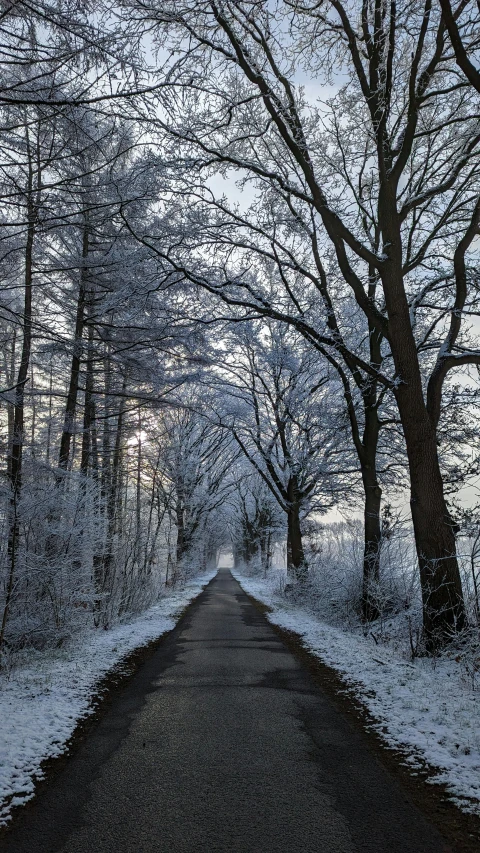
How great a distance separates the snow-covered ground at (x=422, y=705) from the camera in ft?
12.5

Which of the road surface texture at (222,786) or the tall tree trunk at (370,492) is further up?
the tall tree trunk at (370,492)

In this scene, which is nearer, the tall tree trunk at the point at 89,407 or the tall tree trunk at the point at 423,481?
the tall tree trunk at the point at 423,481

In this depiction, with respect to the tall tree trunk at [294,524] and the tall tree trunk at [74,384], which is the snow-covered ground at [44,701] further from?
the tall tree trunk at [294,524]

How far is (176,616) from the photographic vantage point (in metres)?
13.4

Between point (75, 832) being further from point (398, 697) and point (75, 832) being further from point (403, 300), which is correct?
point (403, 300)

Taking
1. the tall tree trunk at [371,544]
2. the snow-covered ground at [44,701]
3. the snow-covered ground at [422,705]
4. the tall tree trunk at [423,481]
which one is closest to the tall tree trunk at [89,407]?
the snow-covered ground at [44,701]

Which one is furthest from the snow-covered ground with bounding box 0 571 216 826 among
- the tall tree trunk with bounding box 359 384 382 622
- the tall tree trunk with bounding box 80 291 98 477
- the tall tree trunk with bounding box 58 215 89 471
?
the tall tree trunk with bounding box 80 291 98 477

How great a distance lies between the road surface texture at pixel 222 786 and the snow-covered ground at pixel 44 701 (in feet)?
0.80

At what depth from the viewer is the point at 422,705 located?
515cm

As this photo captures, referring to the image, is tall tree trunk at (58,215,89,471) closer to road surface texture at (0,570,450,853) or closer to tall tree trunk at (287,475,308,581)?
road surface texture at (0,570,450,853)

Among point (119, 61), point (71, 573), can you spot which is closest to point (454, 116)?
point (119, 61)

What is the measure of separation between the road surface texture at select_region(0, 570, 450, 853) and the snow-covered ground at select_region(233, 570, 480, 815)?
402mm

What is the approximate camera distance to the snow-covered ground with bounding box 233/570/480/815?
3809mm

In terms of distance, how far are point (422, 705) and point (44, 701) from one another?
12.8ft
